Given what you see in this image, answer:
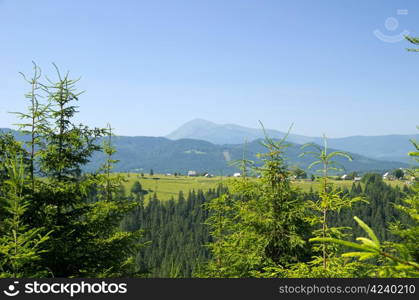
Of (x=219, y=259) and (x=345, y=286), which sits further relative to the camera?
(x=219, y=259)

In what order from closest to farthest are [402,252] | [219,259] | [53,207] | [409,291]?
[402,252] → [409,291] → [53,207] → [219,259]

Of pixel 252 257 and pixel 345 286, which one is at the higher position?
pixel 345 286

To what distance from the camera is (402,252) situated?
3.29 metres

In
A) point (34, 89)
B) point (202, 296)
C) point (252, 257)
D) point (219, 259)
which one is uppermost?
point (34, 89)

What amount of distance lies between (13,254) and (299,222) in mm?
8939

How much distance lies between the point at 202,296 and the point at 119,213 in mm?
9902

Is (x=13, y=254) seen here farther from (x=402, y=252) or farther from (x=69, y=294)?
(x=402, y=252)

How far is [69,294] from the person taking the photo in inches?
173

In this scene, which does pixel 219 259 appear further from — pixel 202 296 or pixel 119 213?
pixel 202 296

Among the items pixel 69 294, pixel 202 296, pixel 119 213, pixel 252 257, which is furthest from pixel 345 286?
pixel 119 213

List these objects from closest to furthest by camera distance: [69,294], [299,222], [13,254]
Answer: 1. [69,294]
2. [13,254]
3. [299,222]

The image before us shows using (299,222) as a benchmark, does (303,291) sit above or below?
above

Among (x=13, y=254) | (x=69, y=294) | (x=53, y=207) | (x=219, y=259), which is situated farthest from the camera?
(x=219, y=259)

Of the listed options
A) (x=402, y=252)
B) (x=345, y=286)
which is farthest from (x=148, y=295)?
(x=402, y=252)
